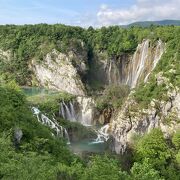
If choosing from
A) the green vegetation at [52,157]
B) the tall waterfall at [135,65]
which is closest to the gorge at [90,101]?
the green vegetation at [52,157]

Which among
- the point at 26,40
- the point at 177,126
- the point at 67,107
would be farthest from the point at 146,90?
the point at 26,40

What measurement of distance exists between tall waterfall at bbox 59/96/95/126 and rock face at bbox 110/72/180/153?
27.1ft

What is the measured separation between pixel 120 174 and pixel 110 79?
60.2 m

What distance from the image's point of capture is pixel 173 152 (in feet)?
122

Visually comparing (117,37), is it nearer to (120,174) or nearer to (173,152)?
(173,152)

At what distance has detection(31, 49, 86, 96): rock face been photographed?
241 feet

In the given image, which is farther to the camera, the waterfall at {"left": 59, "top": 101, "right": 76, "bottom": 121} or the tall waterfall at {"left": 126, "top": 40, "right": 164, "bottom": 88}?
the tall waterfall at {"left": 126, "top": 40, "right": 164, "bottom": 88}

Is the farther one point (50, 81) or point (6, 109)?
point (50, 81)

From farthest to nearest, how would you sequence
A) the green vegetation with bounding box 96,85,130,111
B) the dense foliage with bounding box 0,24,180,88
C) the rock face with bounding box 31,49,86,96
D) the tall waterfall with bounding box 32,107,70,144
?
1. the dense foliage with bounding box 0,24,180,88
2. the rock face with bounding box 31,49,86,96
3. the green vegetation with bounding box 96,85,130,111
4. the tall waterfall with bounding box 32,107,70,144

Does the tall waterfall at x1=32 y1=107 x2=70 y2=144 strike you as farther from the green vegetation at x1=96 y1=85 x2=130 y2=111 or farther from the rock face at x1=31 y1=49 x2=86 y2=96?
the rock face at x1=31 y1=49 x2=86 y2=96

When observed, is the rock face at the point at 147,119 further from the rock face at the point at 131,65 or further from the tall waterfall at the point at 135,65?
the rock face at the point at 131,65

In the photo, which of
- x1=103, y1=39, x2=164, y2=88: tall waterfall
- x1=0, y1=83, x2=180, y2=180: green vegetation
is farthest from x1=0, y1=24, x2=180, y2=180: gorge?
x1=103, y1=39, x2=164, y2=88: tall waterfall

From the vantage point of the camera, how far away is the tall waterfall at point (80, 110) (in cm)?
5297

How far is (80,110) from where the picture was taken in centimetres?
5484
